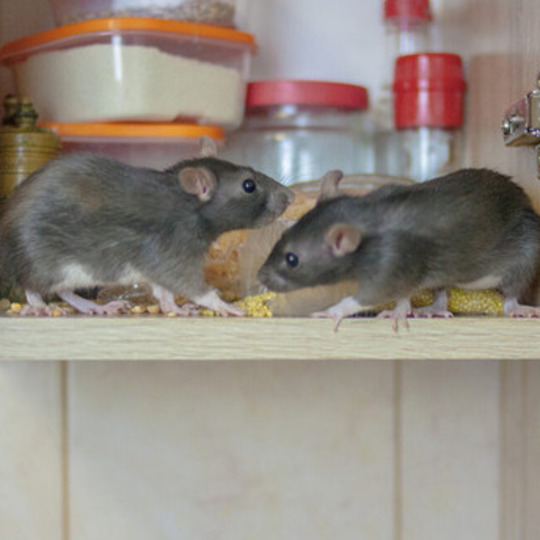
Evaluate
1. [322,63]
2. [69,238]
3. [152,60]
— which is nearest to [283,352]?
[69,238]

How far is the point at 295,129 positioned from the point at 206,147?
20 centimetres

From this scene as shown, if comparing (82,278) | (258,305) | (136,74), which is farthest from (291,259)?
(136,74)

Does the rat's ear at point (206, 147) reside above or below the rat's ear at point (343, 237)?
above

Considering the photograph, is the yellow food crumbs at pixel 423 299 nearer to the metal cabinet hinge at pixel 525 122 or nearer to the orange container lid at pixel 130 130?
the metal cabinet hinge at pixel 525 122

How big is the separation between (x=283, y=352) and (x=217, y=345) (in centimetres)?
5

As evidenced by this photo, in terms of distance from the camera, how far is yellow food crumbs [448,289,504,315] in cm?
80

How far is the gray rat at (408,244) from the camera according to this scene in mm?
713

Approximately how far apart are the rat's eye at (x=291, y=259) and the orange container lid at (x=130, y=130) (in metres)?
0.21

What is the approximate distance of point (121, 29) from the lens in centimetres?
87

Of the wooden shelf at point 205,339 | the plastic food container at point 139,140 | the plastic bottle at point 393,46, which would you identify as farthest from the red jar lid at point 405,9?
the wooden shelf at point 205,339

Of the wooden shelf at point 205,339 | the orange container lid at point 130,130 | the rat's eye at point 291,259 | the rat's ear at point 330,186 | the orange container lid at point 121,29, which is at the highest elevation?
the orange container lid at point 121,29

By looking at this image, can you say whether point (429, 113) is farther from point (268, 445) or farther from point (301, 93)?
point (268, 445)

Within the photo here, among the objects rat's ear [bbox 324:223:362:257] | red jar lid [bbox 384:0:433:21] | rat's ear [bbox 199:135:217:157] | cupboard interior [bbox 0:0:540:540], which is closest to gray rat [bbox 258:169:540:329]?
rat's ear [bbox 324:223:362:257]

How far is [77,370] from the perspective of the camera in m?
1.00
